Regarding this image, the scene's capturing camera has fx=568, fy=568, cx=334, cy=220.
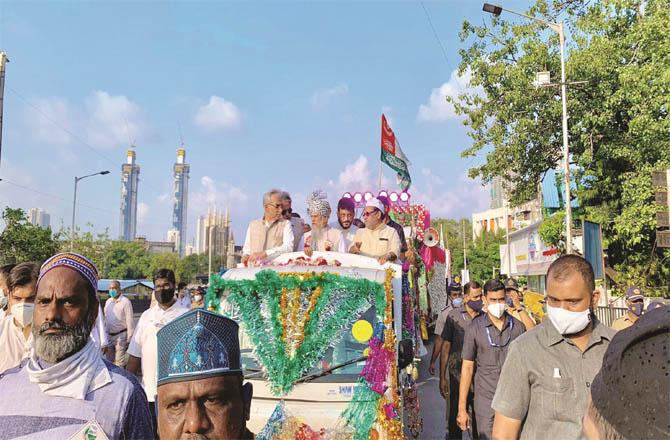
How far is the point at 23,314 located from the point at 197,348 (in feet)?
9.58

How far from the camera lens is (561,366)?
10.5 feet

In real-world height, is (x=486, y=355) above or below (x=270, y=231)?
below

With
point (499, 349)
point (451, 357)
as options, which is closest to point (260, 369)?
point (499, 349)

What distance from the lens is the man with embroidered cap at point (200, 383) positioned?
205cm

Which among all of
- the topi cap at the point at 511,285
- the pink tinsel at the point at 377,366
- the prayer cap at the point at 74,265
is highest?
the prayer cap at the point at 74,265

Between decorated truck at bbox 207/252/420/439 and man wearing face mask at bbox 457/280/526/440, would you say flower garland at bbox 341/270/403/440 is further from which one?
man wearing face mask at bbox 457/280/526/440

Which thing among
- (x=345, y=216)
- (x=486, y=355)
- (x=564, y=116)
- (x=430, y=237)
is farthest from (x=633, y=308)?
(x=564, y=116)

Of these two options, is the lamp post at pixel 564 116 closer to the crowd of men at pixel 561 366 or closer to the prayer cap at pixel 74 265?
the crowd of men at pixel 561 366

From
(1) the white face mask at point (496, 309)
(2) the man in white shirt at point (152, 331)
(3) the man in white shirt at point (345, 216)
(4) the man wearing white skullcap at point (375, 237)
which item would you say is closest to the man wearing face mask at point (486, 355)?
(1) the white face mask at point (496, 309)

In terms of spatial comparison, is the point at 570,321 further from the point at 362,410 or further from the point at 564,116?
the point at 564,116

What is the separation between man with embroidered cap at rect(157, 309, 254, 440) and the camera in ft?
6.73

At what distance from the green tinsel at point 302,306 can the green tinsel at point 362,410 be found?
47 centimetres

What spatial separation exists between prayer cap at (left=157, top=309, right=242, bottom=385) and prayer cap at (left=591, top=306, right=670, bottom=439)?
1.36 m

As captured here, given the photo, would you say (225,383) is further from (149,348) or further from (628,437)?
(149,348)
